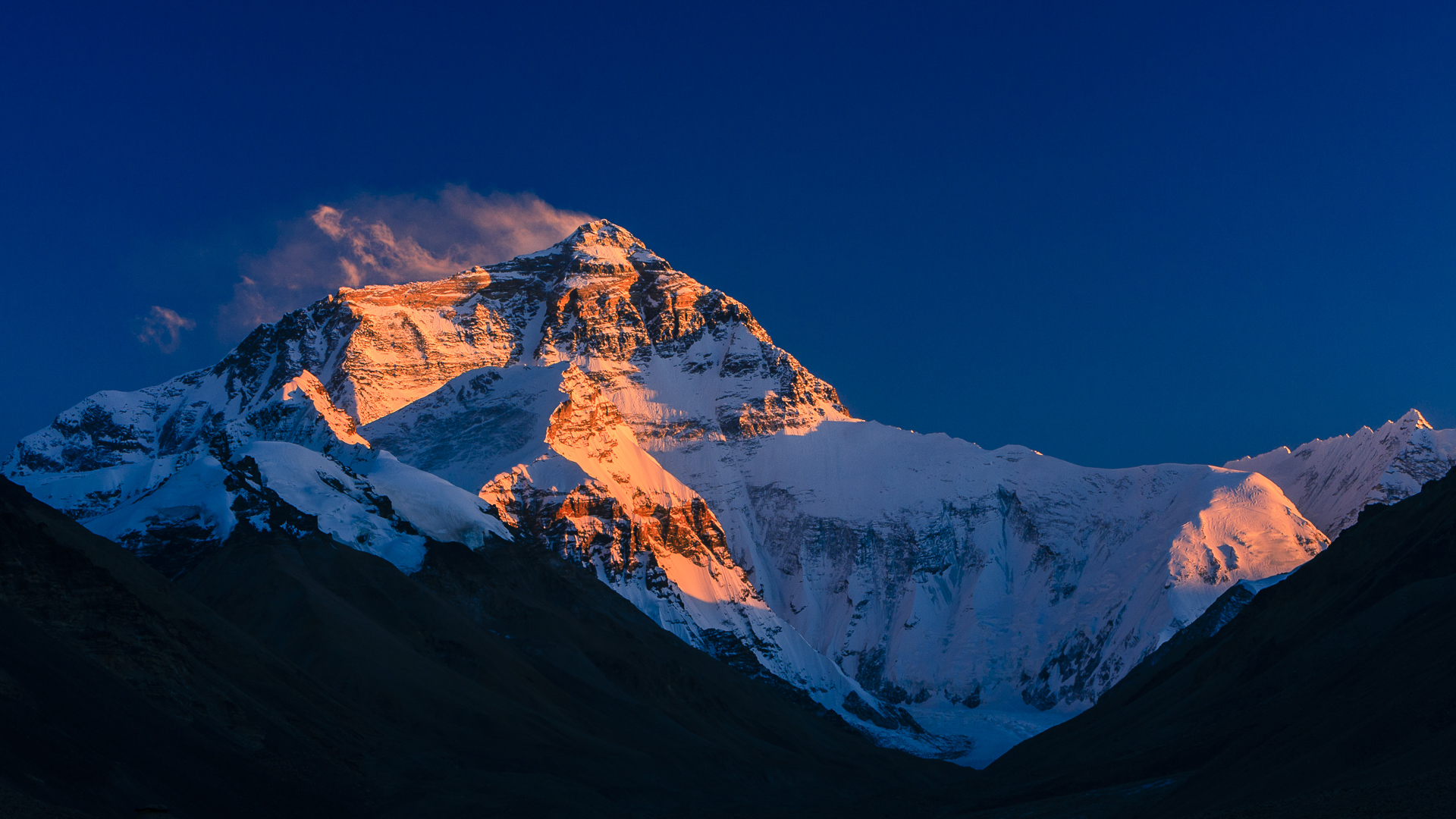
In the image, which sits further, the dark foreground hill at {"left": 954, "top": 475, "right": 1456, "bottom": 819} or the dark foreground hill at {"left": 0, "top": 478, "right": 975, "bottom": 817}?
the dark foreground hill at {"left": 0, "top": 478, "right": 975, "bottom": 817}

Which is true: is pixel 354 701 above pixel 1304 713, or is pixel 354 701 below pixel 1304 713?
below

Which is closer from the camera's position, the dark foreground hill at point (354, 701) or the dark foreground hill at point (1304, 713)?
the dark foreground hill at point (1304, 713)

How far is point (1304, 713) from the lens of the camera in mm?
76000

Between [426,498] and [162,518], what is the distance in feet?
168

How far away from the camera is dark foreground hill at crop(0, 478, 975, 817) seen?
228 ft

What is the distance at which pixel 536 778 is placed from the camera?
9850 centimetres

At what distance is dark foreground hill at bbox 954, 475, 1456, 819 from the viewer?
194 feet

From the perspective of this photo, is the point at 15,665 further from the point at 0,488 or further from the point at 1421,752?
the point at 1421,752

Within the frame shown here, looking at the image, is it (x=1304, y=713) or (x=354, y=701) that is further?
(x=354, y=701)

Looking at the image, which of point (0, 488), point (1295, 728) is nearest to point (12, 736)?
point (0, 488)

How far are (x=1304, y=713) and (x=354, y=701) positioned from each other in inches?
2736

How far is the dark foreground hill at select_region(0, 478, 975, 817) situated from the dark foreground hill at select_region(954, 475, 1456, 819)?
20.5m

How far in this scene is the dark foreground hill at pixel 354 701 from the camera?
228 ft

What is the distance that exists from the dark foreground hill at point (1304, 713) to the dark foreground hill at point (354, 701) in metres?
20.5
